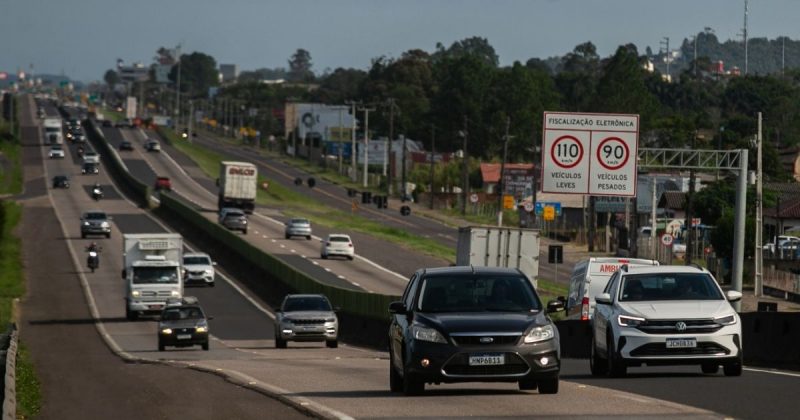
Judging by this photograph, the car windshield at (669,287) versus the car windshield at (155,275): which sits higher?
the car windshield at (669,287)

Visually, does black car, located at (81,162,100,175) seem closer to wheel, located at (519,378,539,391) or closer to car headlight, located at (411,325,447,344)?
wheel, located at (519,378,539,391)

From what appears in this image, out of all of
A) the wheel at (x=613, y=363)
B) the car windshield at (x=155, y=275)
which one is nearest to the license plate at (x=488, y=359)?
the wheel at (x=613, y=363)

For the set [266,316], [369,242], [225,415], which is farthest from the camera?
[369,242]

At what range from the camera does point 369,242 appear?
9788 centimetres

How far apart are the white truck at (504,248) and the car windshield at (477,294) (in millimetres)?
37220

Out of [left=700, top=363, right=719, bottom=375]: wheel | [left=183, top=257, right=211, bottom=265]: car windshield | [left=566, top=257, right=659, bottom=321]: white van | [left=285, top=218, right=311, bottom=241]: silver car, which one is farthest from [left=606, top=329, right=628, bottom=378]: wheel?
[left=285, top=218, right=311, bottom=241]: silver car

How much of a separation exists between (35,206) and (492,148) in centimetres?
9367

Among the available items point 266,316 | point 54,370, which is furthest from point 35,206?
point 54,370

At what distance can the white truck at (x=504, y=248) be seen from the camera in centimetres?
5534

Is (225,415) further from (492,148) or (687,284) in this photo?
(492,148)

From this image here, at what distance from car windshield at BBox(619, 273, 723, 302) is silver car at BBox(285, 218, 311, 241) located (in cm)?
7368

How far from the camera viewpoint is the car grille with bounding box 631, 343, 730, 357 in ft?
64.9

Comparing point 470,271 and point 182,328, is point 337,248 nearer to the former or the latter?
point 182,328

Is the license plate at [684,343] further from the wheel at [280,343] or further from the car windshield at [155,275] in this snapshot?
the car windshield at [155,275]
